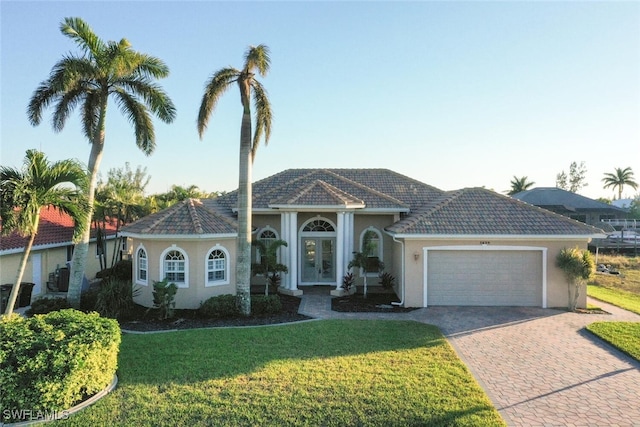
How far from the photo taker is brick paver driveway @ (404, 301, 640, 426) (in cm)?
698

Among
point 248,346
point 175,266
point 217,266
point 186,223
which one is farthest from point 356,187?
point 248,346

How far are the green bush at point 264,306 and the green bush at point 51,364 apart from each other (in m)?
6.59

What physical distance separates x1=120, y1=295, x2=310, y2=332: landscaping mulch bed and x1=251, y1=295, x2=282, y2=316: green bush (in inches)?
11.8

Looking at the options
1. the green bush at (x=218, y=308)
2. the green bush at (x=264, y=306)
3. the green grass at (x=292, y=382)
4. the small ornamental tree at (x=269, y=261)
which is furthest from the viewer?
the small ornamental tree at (x=269, y=261)

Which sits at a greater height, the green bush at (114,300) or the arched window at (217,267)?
the arched window at (217,267)

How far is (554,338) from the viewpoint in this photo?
36.9 ft

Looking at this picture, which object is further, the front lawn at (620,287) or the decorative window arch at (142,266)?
the front lawn at (620,287)

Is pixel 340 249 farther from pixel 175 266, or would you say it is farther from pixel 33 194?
pixel 33 194

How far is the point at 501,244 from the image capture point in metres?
14.8

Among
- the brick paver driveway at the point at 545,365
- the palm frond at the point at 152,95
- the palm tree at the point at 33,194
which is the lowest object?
the brick paver driveway at the point at 545,365

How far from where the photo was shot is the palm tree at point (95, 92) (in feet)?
43.4

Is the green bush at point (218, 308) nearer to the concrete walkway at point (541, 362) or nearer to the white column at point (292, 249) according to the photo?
the concrete walkway at point (541, 362)

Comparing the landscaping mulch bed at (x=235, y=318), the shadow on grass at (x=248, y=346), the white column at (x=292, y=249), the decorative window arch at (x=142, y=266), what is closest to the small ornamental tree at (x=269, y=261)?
the white column at (x=292, y=249)

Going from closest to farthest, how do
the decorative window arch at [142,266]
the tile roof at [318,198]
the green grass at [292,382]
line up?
the green grass at [292,382] → the decorative window arch at [142,266] → the tile roof at [318,198]
